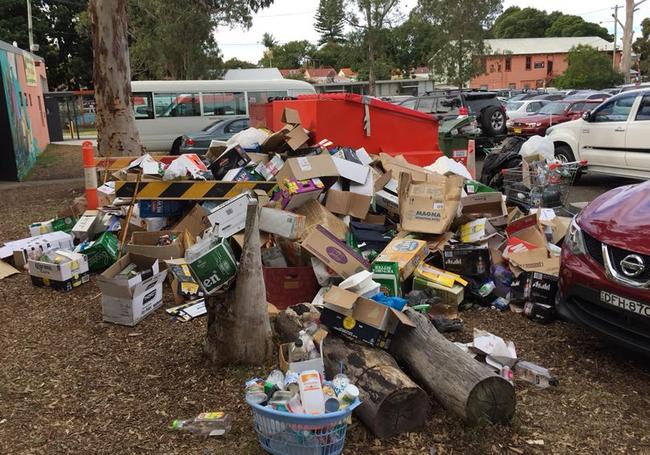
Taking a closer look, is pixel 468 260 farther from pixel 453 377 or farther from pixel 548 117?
pixel 548 117

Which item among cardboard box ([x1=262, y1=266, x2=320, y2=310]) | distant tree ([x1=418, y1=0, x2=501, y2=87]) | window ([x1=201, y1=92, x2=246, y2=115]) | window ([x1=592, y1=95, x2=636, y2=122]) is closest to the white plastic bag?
window ([x1=592, y1=95, x2=636, y2=122])

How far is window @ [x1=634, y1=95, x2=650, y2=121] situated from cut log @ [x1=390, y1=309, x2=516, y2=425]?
26.8 feet

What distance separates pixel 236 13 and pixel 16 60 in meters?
19.0

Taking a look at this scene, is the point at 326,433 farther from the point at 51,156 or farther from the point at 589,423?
the point at 51,156

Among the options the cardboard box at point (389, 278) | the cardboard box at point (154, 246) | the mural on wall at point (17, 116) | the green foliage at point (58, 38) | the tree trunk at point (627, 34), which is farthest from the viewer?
the green foliage at point (58, 38)

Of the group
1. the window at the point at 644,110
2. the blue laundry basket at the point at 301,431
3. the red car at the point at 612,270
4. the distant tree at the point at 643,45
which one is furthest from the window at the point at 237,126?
the distant tree at the point at 643,45

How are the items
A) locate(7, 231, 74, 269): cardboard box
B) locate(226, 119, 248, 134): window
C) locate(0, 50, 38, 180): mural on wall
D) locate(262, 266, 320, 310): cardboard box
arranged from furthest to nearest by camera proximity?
locate(226, 119, 248, 134): window, locate(0, 50, 38, 180): mural on wall, locate(7, 231, 74, 269): cardboard box, locate(262, 266, 320, 310): cardboard box

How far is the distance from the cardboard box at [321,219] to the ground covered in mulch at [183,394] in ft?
4.73

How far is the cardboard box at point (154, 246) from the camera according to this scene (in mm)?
5188

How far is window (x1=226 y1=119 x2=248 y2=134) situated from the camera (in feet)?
48.5

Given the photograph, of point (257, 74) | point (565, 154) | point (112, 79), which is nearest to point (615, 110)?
point (565, 154)

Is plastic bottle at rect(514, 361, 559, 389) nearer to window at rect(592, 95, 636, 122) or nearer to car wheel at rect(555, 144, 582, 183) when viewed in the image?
window at rect(592, 95, 636, 122)

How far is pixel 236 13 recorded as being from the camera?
33750 millimetres

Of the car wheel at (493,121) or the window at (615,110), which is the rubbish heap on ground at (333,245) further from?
the car wheel at (493,121)
